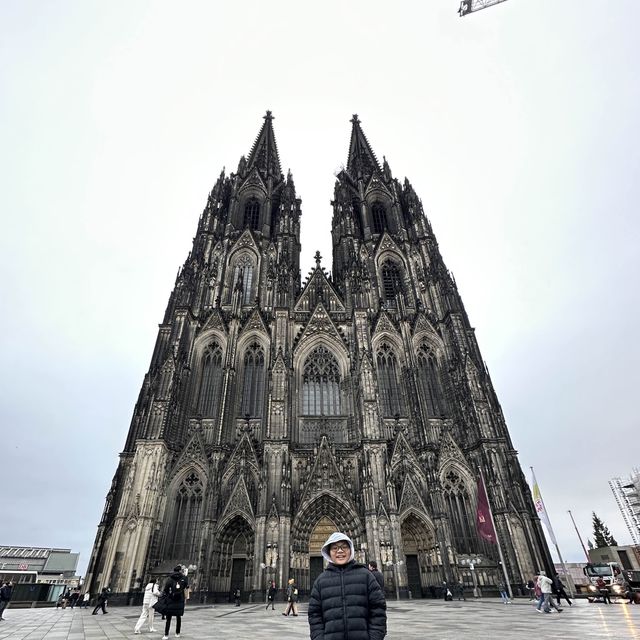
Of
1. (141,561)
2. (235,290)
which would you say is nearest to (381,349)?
(235,290)

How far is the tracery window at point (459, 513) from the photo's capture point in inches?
931

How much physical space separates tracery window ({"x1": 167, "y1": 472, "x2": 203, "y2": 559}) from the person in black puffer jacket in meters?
23.1

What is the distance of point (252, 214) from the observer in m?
40.8

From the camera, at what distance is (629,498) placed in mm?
61344

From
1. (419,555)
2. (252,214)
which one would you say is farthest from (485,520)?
(252,214)

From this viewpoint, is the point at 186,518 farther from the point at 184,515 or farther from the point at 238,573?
the point at 238,573

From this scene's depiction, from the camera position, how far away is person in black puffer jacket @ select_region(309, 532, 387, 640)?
3.04 meters

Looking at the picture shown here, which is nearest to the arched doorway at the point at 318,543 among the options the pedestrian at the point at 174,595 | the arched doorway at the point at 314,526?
the arched doorway at the point at 314,526

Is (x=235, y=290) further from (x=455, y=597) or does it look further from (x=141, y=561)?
(x=455, y=597)

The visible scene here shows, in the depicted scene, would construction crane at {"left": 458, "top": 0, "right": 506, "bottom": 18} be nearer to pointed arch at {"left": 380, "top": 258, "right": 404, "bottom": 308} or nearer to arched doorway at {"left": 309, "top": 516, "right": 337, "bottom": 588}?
pointed arch at {"left": 380, "top": 258, "right": 404, "bottom": 308}

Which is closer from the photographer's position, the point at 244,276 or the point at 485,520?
the point at 485,520

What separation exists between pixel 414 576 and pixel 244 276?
2496 cm

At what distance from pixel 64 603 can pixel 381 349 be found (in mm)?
24276

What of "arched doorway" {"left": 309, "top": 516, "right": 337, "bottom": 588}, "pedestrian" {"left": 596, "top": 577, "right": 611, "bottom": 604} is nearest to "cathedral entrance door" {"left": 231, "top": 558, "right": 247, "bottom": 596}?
"arched doorway" {"left": 309, "top": 516, "right": 337, "bottom": 588}
